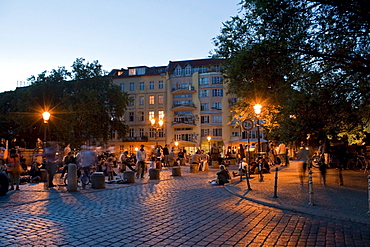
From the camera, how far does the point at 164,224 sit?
780 centimetres

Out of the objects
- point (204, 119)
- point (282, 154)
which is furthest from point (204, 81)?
point (282, 154)

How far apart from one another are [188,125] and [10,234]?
219 ft

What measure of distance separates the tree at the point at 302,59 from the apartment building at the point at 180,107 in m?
53.0

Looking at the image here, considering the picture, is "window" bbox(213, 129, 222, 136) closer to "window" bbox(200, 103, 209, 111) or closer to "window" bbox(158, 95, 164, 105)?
"window" bbox(200, 103, 209, 111)

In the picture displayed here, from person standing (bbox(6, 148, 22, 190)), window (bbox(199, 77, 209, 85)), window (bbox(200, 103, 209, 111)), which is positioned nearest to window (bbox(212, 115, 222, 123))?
window (bbox(200, 103, 209, 111))

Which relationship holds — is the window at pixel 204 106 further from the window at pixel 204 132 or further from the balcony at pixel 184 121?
the window at pixel 204 132

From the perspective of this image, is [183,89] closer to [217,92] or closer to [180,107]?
[180,107]

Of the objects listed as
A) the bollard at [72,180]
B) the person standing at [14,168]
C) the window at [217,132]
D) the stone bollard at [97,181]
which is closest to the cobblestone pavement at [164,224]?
the bollard at [72,180]

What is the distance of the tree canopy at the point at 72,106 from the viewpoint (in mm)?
50438

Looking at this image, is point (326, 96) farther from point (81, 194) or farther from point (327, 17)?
point (81, 194)

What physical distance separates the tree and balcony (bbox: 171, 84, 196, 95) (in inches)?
2204

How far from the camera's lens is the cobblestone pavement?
635 centimetres

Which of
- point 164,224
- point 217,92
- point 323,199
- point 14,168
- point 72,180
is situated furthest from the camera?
point 217,92

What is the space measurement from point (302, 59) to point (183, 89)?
195 ft
